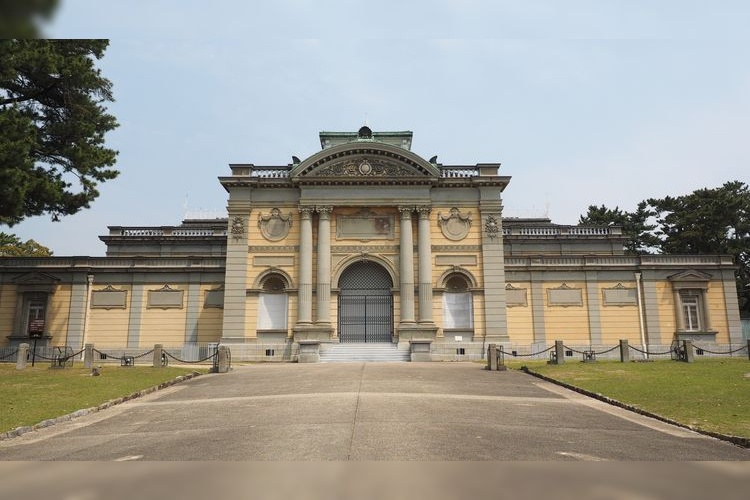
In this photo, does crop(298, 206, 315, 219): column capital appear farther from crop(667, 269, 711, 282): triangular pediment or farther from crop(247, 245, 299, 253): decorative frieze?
crop(667, 269, 711, 282): triangular pediment

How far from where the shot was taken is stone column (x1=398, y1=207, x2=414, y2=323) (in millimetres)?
33125

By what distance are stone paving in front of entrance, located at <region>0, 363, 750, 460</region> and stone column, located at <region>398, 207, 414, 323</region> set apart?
15554 mm

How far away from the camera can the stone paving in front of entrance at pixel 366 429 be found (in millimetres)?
8180

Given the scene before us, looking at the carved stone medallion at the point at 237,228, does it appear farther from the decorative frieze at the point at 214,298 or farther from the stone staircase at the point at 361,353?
the stone staircase at the point at 361,353

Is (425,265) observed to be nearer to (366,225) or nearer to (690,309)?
(366,225)

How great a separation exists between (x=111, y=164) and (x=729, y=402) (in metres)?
25.0

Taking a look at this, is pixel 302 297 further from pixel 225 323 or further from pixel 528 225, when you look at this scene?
pixel 528 225

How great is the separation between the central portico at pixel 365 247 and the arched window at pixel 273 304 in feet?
0.20

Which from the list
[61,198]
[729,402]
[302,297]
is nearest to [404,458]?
[729,402]

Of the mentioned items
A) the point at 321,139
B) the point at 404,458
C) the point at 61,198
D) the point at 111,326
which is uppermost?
the point at 321,139

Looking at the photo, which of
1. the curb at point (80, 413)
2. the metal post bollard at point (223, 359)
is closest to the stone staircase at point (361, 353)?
the metal post bollard at point (223, 359)

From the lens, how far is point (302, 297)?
109 feet

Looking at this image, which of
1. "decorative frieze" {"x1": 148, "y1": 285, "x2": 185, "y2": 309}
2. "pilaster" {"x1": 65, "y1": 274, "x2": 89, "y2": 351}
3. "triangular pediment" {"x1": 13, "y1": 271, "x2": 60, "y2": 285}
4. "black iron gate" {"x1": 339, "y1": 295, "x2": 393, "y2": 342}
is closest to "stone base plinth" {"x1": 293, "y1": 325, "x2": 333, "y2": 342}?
"black iron gate" {"x1": 339, "y1": 295, "x2": 393, "y2": 342}
